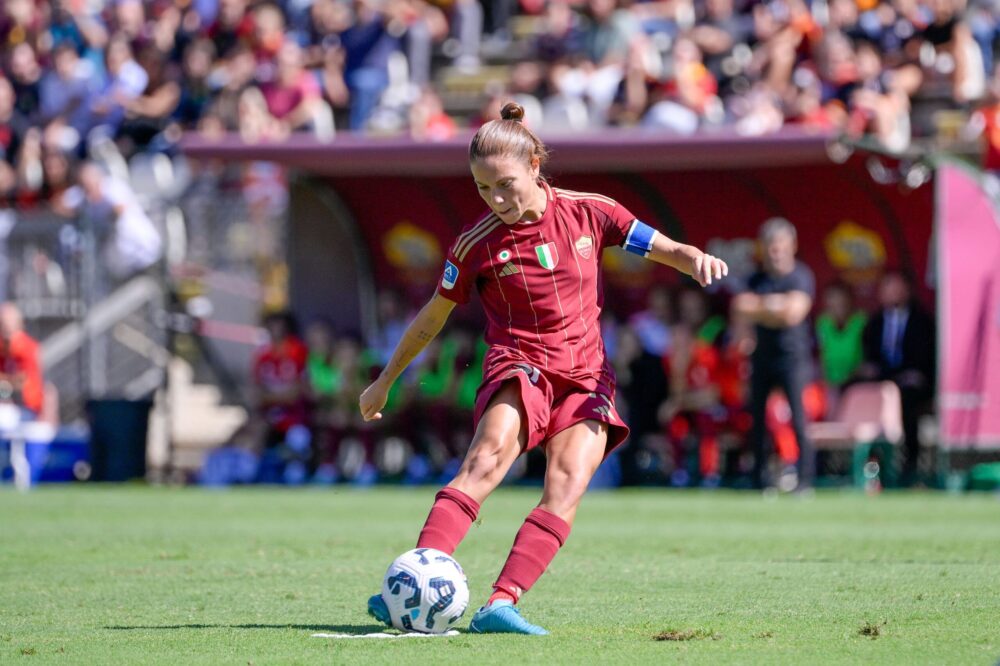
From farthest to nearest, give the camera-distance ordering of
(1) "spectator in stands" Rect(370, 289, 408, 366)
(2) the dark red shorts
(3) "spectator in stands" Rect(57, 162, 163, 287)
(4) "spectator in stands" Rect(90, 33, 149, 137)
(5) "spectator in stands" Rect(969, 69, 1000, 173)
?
(4) "spectator in stands" Rect(90, 33, 149, 137) < (3) "spectator in stands" Rect(57, 162, 163, 287) < (1) "spectator in stands" Rect(370, 289, 408, 366) < (5) "spectator in stands" Rect(969, 69, 1000, 173) < (2) the dark red shorts

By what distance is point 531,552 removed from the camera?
6.05 m

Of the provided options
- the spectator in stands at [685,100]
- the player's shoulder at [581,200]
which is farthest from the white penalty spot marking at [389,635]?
the spectator in stands at [685,100]

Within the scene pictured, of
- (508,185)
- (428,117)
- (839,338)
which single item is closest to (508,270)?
(508,185)

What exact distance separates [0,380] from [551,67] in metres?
7.29

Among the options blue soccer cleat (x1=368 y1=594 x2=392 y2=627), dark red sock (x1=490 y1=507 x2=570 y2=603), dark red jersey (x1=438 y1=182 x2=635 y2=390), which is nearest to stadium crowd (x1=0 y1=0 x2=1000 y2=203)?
dark red jersey (x1=438 y1=182 x2=635 y2=390)

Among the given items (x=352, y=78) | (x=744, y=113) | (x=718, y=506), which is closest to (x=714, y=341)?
(x=744, y=113)

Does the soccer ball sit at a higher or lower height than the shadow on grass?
higher

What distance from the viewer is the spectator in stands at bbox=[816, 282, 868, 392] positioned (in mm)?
16766

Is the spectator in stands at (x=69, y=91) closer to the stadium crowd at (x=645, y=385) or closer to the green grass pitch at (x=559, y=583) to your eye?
the stadium crowd at (x=645, y=385)

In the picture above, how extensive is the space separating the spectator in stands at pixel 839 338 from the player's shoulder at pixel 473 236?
36.0ft

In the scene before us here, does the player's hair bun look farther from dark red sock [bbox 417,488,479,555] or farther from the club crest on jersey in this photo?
dark red sock [bbox 417,488,479,555]

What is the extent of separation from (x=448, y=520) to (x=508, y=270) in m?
0.97

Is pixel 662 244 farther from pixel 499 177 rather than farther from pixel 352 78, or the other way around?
pixel 352 78

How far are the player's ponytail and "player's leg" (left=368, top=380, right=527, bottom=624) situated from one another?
846 millimetres
